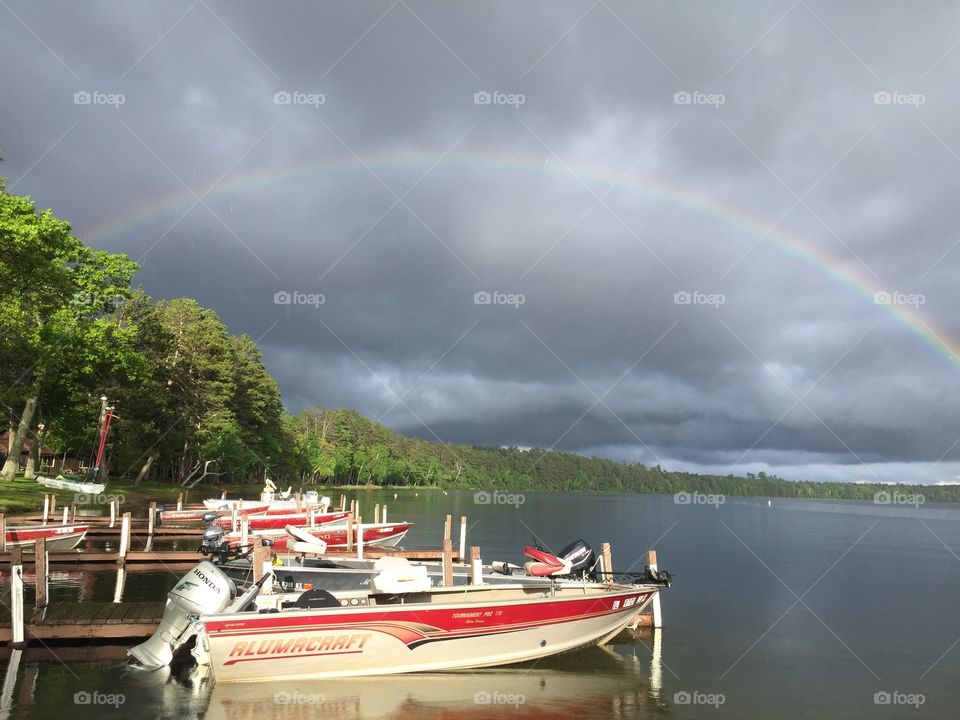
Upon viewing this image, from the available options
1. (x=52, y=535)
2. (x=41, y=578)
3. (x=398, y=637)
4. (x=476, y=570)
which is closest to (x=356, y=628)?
Result: (x=398, y=637)

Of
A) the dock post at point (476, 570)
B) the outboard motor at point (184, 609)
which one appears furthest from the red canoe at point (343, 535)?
the outboard motor at point (184, 609)

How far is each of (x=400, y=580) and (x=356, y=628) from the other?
142 centimetres

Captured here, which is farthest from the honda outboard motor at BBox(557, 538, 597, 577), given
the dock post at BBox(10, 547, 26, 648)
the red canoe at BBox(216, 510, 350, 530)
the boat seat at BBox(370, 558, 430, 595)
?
the red canoe at BBox(216, 510, 350, 530)

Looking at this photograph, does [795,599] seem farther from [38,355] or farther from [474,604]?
[38,355]

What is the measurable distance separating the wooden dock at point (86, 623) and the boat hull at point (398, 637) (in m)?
3.69

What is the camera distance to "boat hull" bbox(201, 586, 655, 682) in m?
13.4

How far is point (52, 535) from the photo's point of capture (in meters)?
27.4

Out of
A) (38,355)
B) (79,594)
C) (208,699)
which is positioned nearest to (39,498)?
(38,355)

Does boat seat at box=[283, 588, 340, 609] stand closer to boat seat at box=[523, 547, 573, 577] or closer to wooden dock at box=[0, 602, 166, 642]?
wooden dock at box=[0, 602, 166, 642]

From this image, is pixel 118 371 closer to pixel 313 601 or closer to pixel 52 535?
pixel 52 535

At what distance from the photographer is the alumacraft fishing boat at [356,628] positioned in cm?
1349

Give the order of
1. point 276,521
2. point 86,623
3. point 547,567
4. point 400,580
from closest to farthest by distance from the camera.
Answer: point 400,580 → point 86,623 → point 547,567 → point 276,521

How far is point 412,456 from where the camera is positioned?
19175 centimetres

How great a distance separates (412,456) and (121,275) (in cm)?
14443
